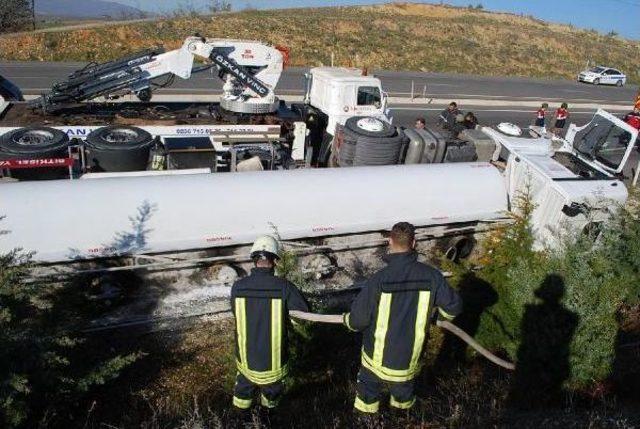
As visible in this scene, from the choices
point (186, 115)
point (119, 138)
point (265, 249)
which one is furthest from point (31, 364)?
point (186, 115)

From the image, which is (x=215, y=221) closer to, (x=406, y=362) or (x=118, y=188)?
(x=118, y=188)

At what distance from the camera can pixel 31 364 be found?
459 cm

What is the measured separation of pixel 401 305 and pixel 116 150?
6.87 metres

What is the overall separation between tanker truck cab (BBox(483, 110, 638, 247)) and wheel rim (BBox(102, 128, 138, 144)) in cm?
681

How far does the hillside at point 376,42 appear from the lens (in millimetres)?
35719

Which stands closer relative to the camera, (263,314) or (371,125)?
(263,314)

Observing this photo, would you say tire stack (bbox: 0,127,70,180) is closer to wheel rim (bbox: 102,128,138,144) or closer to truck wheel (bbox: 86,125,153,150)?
truck wheel (bbox: 86,125,153,150)


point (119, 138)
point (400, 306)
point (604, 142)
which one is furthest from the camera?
point (604, 142)

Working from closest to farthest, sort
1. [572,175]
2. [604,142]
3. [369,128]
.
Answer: [572,175] < [369,128] < [604,142]

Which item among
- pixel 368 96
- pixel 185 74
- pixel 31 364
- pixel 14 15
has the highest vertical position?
pixel 185 74

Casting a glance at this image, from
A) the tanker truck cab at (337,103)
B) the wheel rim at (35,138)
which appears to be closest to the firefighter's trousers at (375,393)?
the wheel rim at (35,138)

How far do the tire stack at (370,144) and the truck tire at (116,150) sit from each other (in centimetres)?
380

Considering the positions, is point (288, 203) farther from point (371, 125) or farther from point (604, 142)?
point (604, 142)

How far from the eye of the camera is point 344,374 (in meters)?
6.77
